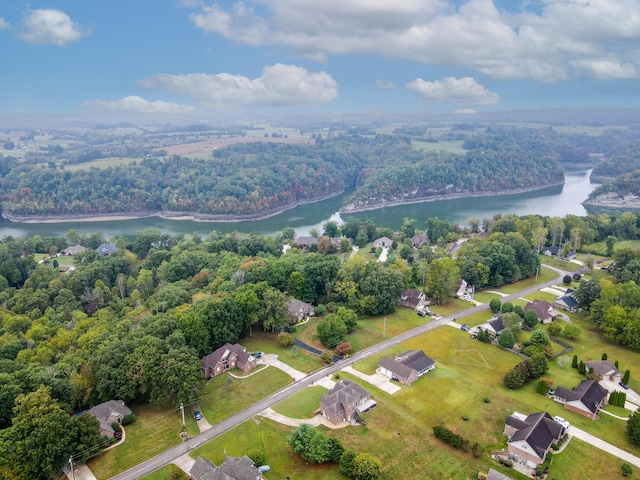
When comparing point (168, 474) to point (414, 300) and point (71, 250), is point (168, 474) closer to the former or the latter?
point (414, 300)

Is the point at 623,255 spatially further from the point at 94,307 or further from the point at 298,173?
the point at 298,173

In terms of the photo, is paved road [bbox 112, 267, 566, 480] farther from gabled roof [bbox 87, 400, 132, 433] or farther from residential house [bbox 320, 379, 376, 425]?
gabled roof [bbox 87, 400, 132, 433]

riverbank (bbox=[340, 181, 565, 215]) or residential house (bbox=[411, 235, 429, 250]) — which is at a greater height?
residential house (bbox=[411, 235, 429, 250])

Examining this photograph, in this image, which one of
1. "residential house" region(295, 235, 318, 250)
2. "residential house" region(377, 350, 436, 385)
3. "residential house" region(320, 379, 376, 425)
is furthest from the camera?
"residential house" region(295, 235, 318, 250)

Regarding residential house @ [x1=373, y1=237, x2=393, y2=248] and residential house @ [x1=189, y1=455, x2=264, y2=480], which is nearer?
residential house @ [x1=189, y1=455, x2=264, y2=480]

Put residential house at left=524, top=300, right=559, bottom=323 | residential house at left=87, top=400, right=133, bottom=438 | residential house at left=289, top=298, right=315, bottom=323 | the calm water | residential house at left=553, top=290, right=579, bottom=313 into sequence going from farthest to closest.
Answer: the calm water < residential house at left=553, top=290, right=579, bottom=313 < residential house at left=289, top=298, right=315, bottom=323 < residential house at left=524, top=300, right=559, bottom=323 < residential house at left=87, top=400, right=133, bottom=438

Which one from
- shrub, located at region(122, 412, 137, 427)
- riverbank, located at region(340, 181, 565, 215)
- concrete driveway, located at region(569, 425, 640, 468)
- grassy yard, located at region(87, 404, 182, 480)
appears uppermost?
shrub, located at region(122, 412, 137, 427)

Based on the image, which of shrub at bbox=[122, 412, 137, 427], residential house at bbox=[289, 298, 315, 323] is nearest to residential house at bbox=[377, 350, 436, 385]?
residential house at bbox=[289, 298, 315, 323]
